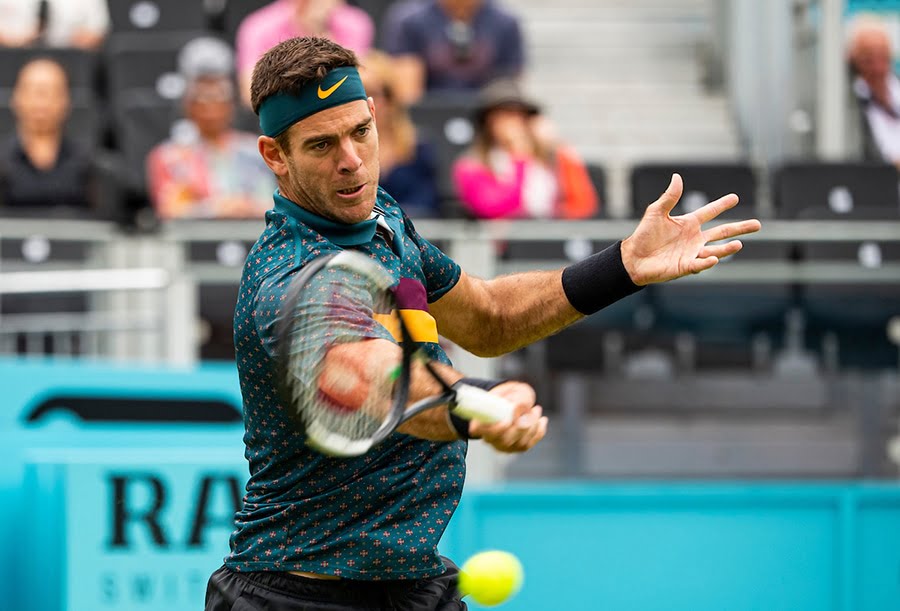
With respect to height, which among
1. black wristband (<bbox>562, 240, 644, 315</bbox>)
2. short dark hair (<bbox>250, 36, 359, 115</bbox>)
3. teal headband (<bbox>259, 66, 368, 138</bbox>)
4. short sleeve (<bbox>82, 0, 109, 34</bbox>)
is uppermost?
short sleeve (<bbox>82, 0, 109, 34</bbox>)

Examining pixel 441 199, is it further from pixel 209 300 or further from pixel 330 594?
pixel 330 594

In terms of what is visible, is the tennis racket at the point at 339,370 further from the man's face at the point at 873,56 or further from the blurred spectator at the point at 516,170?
the man's face at the point at 873,56

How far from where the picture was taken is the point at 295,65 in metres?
3.06

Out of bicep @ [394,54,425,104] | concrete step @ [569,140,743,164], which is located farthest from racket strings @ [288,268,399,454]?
concrete step @ [569,140,743,164]

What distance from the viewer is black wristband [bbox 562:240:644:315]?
3.43m

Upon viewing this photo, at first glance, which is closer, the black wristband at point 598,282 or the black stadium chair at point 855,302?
the black wristband at point 598,282

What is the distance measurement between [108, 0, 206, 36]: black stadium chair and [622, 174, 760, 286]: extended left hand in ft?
24.8

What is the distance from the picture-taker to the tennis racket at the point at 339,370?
2.72m

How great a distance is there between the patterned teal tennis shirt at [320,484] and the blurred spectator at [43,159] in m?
5.41

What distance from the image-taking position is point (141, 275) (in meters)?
6.60

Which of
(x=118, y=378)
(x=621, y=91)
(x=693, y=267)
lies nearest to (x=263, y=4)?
(x=621, y=91)

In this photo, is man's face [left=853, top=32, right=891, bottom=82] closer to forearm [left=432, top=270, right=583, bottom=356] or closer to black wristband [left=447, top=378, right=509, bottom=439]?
forearm [left=432, top=270, right=583, bottom=356]

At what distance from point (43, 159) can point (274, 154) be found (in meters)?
5.63

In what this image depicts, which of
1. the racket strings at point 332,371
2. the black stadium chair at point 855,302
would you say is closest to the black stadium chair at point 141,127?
the black stadium chair at point 855,302
